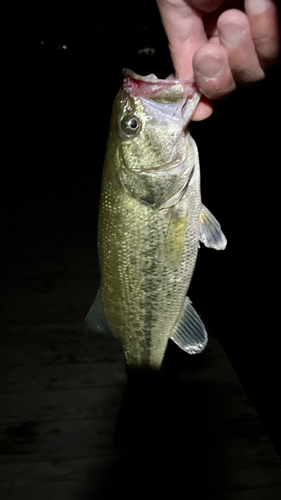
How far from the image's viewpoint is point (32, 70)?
18.2m

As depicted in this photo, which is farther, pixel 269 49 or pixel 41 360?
pixel 41 360

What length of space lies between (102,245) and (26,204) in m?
4.17

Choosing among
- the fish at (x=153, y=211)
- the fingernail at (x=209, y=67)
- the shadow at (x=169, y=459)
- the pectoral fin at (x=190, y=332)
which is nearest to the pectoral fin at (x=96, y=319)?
the fish at (x=153, y=211)

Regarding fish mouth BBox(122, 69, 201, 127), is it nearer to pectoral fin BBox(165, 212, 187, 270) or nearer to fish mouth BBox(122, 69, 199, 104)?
fish mouth BBox(122, 69, 199, 104)

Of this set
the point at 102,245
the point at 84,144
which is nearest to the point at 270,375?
the point at 102,245

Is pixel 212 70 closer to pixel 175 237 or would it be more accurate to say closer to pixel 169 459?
pixel 175 237

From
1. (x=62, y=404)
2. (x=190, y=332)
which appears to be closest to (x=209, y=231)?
(x=190, y=332)

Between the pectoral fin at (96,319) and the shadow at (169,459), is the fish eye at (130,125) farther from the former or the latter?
the shadow at (169,459)

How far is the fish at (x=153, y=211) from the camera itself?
47.2 inches

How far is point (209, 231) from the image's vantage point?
1286mm

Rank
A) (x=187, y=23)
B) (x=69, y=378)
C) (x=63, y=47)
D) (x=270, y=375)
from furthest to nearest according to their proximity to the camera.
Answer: (x=63, y=47) → (x=270, y=375) → (x=69, y=378) → (x=187, y=23)

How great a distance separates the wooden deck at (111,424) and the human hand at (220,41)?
109 centimetres

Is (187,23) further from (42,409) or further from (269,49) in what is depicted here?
(42,409)

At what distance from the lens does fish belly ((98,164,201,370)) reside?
50.3 inches
